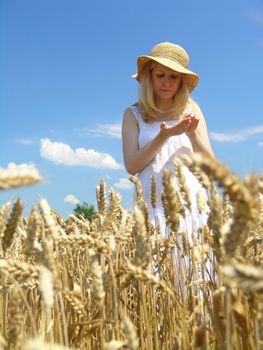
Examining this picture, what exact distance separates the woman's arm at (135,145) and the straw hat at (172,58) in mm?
370

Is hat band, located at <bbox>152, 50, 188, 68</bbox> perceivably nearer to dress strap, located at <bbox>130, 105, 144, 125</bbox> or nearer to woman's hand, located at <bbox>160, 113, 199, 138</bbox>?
dress strap, located at <bbox>130, 105, 144, 125</bbox>

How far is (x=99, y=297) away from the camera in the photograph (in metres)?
1.09

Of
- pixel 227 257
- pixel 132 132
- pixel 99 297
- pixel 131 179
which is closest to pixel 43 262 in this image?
pixel 99 297

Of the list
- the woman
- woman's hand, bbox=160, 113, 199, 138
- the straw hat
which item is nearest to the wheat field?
woman's hand, bbox=160, 113, 199, 138

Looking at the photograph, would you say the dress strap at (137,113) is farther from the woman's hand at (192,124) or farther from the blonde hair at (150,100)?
the woman's hand at (192,124)

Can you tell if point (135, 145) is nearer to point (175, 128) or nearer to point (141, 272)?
point (175, 128)

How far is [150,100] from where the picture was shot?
3.53 m

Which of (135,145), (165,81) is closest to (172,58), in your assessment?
(165,81)

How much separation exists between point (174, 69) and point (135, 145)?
0.57 meters

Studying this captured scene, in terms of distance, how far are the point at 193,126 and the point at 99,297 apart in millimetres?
2225

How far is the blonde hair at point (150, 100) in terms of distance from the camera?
3552 mm

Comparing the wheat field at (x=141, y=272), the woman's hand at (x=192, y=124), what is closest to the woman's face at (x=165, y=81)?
the woman's hand at (x=192, y=124)

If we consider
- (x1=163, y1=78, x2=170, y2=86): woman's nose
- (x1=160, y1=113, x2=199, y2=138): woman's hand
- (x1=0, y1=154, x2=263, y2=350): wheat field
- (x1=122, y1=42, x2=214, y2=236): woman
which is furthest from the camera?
(x1=163, y1=78, x2=170, y2=86): woman's nose

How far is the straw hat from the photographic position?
11.6ft
